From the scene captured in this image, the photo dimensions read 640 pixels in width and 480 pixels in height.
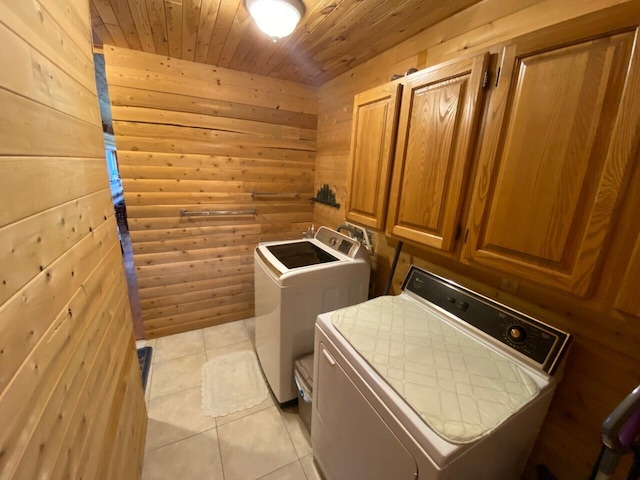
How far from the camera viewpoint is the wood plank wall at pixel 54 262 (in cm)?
55

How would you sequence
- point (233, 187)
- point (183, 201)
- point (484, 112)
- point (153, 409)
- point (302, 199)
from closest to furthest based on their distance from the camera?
1. point (484, 112)
2. point (153, 409)
3. point (183, 201)
4. point (233, 187)
5. point (302, 199)

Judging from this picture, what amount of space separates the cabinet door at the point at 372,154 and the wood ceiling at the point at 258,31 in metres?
0.44

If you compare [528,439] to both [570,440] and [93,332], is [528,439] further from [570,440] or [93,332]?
[93,332]

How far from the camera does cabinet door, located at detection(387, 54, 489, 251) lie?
39.1 inches

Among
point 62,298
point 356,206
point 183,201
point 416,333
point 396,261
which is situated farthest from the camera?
point 183,201

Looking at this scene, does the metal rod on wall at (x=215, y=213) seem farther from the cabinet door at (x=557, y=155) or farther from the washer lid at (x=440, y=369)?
the cabinet door at (x=557, y=155)

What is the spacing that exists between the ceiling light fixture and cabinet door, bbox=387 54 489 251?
71 cm

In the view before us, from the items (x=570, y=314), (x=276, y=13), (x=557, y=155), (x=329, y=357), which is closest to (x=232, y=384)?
(x=329, y=357)

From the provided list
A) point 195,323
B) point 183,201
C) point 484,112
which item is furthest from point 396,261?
point 195,323

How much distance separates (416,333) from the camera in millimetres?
1151

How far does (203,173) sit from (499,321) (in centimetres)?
241

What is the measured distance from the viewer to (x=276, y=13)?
4.38ft

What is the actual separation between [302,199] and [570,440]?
2.49 m

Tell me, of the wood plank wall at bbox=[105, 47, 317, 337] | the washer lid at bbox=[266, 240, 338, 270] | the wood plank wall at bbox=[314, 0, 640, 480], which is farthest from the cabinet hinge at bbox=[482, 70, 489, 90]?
the wood plank wall at bbox=[105, 47, 317, 337]
